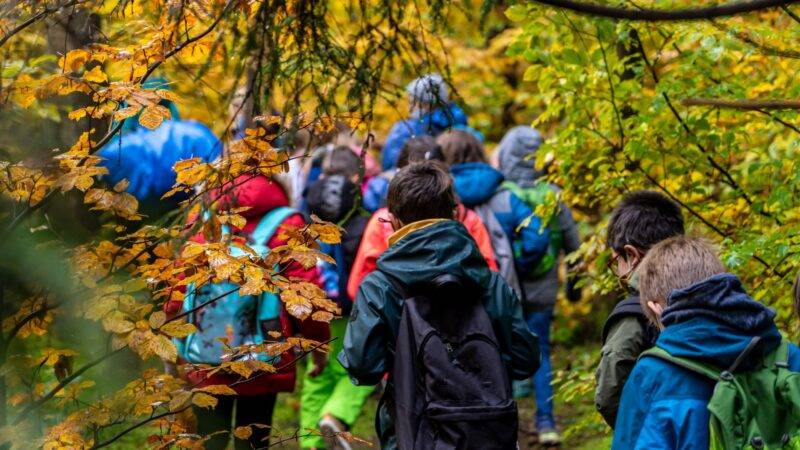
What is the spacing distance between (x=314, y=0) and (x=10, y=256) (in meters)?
1.36

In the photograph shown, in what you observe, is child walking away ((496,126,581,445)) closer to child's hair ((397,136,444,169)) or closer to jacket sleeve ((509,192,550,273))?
jacket sleeve ((509,192,550,273))

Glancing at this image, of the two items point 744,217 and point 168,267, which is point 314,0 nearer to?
point 168,267

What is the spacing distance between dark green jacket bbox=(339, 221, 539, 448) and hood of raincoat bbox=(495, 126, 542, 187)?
11.1ft

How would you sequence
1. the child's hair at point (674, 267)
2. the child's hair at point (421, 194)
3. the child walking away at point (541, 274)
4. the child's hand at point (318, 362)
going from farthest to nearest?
the child walking away at point (541, 274), the child's hand at point (318, 362), the child's hair at point (421, 194), the child's hair at point (674, 267)

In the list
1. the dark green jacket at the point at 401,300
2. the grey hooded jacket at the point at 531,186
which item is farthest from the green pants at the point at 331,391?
the dark green jacket at the point at 401,300

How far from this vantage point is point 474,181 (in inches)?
258

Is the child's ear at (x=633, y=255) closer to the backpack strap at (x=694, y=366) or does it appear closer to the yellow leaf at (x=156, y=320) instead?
the backpack strap at (x=694, y=366)

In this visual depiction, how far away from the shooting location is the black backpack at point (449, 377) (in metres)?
3.66

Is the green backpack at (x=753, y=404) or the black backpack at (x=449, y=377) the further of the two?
the black backpack at (x=449, y=377)

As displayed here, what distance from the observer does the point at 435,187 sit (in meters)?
4.05

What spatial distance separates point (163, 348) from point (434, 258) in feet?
3.42

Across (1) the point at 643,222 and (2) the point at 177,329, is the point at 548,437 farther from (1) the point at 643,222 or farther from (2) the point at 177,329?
(2) the point at 177,329

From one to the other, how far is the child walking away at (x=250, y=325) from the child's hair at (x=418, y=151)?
838 mm

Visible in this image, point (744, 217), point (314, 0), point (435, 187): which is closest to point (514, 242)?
point (744, 217)
